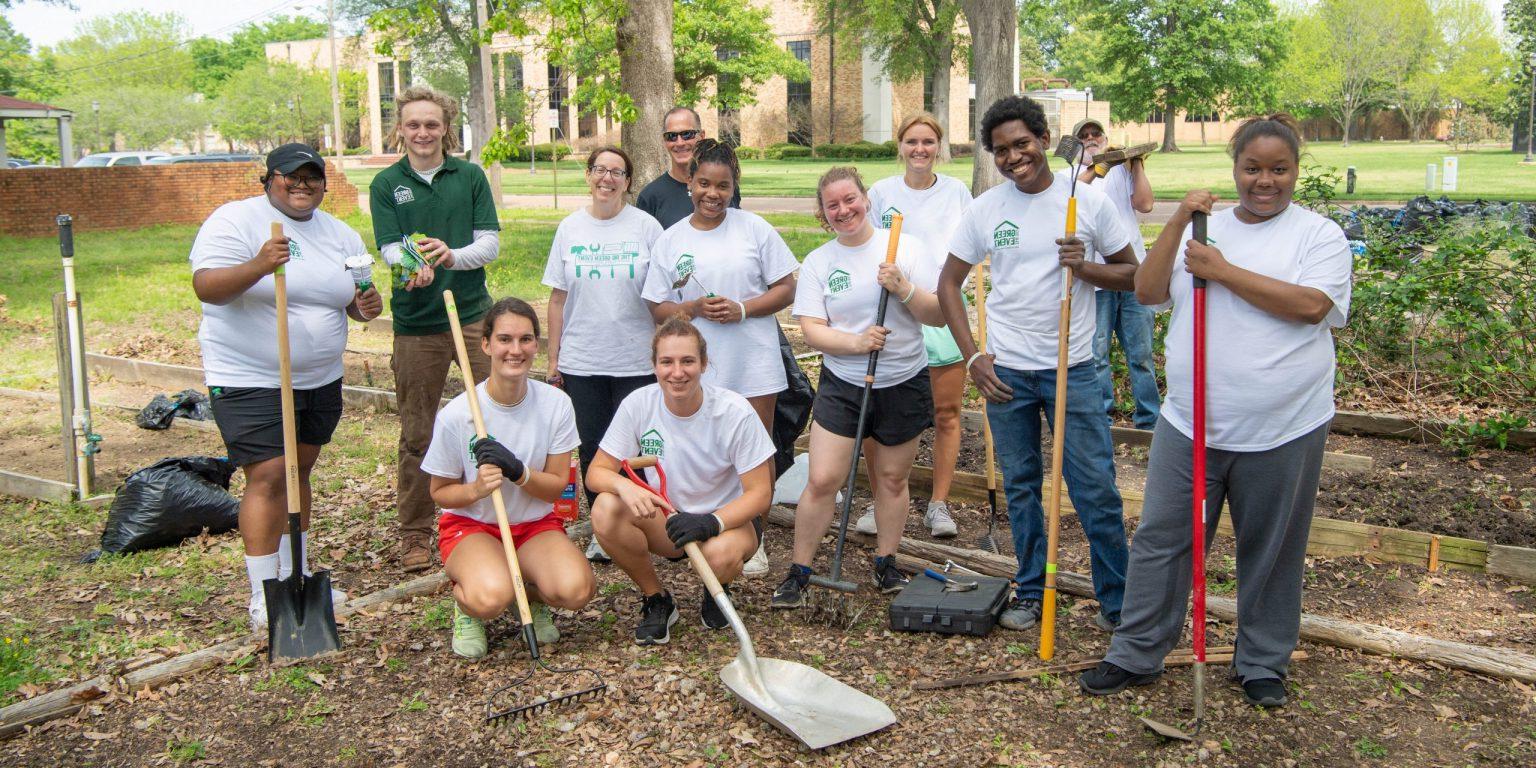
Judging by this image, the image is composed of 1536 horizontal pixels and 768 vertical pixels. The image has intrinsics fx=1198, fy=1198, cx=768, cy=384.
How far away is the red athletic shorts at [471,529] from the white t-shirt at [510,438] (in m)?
0.02

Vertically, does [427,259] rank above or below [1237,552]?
above

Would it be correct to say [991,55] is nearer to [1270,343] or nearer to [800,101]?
[1270,343]

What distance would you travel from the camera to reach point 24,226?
67.2 ft

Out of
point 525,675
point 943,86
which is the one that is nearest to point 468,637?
point 525,675

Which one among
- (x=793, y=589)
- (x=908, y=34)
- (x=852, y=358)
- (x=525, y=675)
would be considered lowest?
(x=525, y=675)

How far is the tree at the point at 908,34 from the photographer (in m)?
38.8

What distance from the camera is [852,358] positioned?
4.66 meters

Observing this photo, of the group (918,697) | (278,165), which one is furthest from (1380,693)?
(278,165)

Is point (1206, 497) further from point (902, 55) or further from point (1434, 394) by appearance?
point (902, 55)

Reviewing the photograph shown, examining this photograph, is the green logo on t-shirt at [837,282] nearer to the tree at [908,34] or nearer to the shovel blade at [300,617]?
the shovel blade at [300,617]

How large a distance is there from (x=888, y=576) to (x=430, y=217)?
246 cm

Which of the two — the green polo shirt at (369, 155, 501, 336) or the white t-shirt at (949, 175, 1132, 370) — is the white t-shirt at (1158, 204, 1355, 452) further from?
the green polo shirt at (369, 155, 501, 336)

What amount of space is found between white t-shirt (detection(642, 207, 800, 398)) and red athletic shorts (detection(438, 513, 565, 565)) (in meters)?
0.91

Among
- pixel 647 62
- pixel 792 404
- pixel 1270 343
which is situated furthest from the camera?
pixel 647 62
